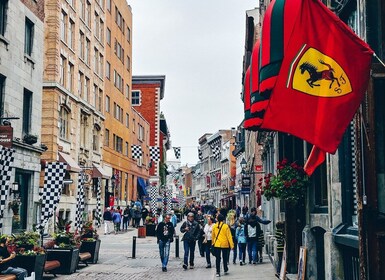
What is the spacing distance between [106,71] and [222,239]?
3339cm

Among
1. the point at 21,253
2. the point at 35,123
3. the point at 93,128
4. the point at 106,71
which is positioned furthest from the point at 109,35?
the point at 21,253

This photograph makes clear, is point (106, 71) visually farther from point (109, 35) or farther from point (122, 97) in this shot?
point (122, 97)

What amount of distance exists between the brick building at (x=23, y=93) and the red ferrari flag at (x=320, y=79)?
16.8 m

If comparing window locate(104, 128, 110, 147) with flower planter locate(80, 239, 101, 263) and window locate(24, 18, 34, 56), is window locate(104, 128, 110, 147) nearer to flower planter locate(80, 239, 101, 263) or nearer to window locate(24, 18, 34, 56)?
window locate(24, 18, 34, 56)

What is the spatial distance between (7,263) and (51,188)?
5.95 m

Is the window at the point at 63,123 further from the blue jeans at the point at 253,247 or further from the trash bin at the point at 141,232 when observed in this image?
the blue jeans at the point at 253,247

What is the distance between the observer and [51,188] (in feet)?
60.8

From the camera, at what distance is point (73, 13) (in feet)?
120

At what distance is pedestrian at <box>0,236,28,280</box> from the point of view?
12.4 meters

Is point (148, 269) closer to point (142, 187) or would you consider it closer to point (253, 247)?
point (253, 247)

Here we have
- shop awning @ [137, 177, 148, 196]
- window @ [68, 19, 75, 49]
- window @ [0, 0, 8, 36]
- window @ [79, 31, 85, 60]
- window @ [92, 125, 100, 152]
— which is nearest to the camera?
window @ [0, 0, 8, 36]

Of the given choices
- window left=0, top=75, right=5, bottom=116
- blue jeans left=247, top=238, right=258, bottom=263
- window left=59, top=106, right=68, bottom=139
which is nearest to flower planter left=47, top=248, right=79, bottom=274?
blue jeans left=247, top=238, right=258, bottom=263

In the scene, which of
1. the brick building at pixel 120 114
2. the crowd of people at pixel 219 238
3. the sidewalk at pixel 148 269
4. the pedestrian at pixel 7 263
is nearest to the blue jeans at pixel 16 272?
the pedestrian at pixel 7 263

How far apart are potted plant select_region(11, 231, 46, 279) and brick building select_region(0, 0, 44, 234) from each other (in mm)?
7322
